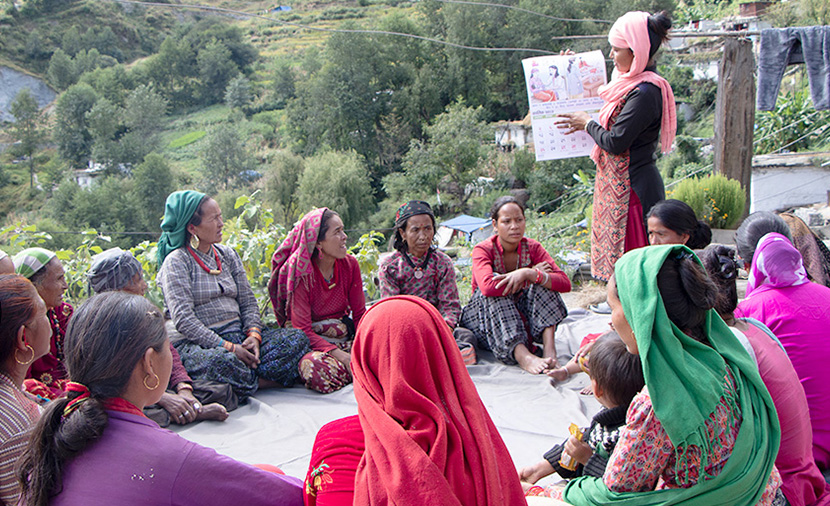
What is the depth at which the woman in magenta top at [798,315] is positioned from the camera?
203 centimetres

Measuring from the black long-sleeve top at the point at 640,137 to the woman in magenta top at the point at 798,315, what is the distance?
129 centimetres

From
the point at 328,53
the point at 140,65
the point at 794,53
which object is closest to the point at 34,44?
the point at 140,65

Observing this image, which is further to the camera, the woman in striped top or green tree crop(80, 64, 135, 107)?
green tree crop(80, 64, 135, 107)

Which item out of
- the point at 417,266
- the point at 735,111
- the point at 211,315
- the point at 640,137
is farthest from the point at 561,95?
the point at 735,111

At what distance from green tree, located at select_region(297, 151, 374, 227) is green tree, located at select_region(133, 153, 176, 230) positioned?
1269 centimetres

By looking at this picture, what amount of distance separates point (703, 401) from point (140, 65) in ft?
250

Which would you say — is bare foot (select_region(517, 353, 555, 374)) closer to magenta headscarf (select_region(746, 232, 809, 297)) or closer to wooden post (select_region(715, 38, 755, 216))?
magenta headscarf (select_region(746, 232, 809, 297))

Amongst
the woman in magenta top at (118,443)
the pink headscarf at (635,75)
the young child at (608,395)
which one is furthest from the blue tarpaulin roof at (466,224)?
the woman in magenta top at (118,443)

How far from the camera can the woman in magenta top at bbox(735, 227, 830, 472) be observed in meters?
2.03

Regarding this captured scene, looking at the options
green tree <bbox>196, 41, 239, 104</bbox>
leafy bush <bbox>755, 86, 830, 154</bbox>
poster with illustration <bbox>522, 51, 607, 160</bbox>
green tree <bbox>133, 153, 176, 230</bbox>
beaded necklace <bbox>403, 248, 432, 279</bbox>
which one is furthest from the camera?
green tree <bbox>196, 41, 239, 104</bbox>

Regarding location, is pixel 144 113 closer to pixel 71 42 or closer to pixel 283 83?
pixel 283 83

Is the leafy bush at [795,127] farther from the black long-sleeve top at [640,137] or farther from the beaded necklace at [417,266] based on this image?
the beaded necklace at [417,266]

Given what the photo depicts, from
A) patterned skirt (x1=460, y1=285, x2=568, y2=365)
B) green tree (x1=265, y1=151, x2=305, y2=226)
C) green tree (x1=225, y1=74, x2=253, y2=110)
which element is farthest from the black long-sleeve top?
green tree (x1=225, y1=74, x2=253, y2=110)

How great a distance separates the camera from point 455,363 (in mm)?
1500
